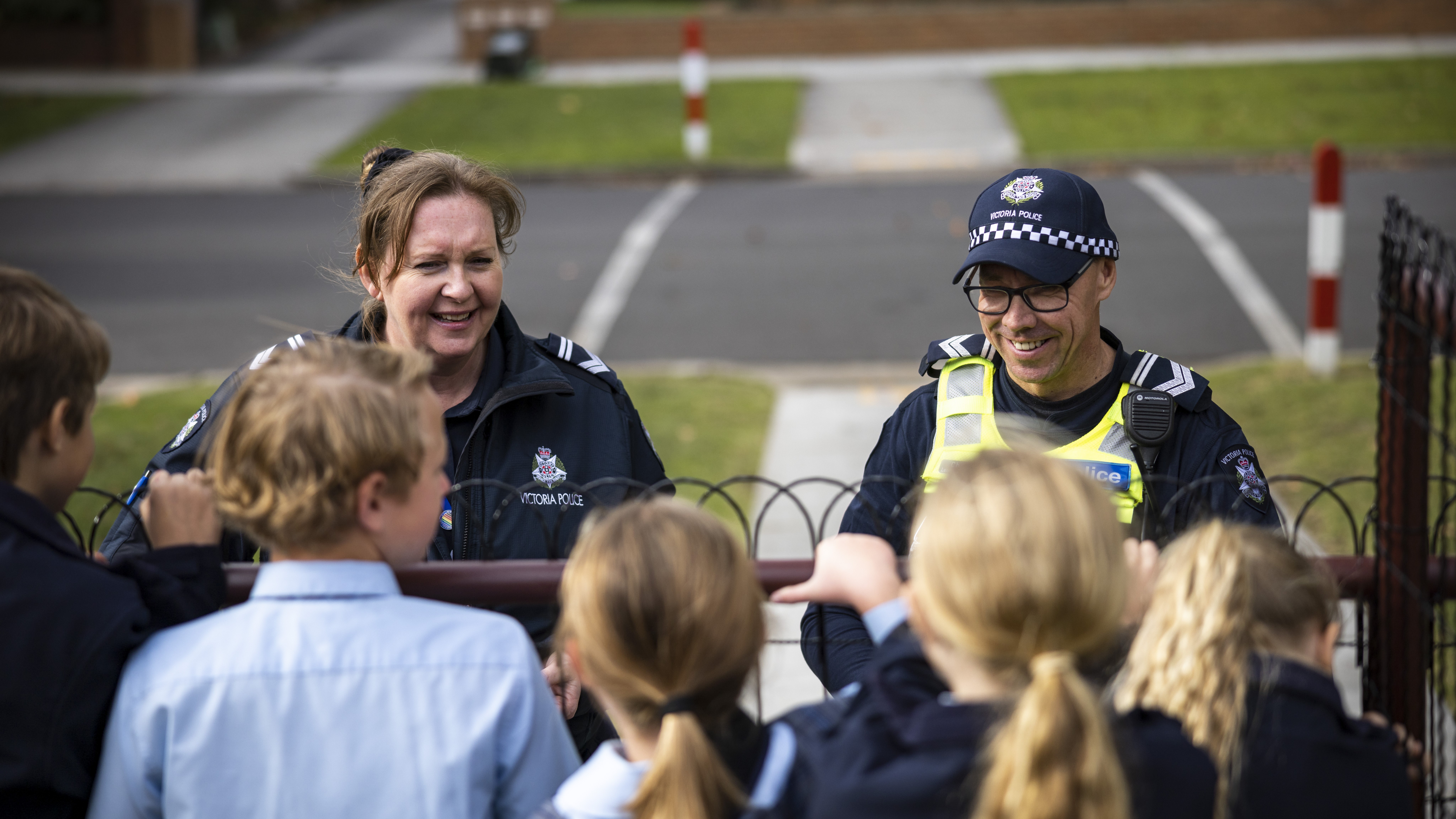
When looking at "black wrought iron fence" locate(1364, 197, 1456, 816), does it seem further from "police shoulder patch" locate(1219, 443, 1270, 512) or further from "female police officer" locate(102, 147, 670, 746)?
"female police officer" locate(102, 147, 670, 746)

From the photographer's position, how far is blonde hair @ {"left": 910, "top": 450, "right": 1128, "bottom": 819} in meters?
1.58

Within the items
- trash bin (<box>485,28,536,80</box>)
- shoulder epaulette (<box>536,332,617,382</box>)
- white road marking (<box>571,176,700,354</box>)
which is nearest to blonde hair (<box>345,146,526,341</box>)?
shoulder epaulette (<box>536,332,617,382</box>)

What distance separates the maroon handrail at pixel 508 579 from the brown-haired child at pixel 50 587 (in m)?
0.35

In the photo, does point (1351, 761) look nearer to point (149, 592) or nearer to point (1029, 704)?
point (1029, 704)

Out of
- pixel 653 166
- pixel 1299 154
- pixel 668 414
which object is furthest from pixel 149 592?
pixel 1299 154

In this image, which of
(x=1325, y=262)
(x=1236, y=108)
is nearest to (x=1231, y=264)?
(x=1325, y=262)

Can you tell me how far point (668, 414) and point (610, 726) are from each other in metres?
4.14

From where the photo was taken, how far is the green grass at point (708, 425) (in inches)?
248

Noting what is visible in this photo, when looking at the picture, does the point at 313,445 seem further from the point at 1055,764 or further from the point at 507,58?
the point at 507,58

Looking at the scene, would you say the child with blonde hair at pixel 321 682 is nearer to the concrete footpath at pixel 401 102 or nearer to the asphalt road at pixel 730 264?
the asphalt road at pixel 730 264

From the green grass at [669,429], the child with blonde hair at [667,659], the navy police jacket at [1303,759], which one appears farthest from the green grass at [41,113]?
the navy police jacket at [1303,759]

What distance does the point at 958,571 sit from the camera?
1642 millimetres

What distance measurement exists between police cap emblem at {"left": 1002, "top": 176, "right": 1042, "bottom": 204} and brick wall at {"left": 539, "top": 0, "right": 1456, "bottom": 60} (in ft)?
60.9

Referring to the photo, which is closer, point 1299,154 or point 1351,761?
point 1351,761
